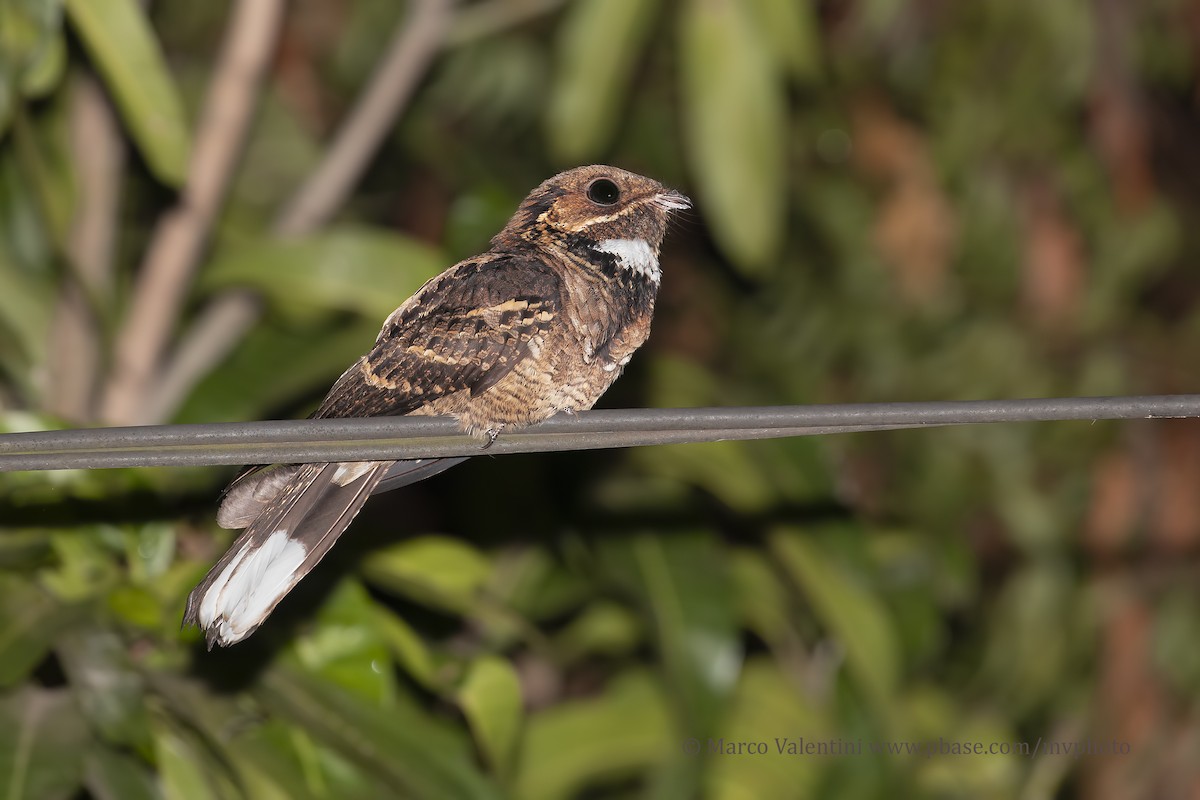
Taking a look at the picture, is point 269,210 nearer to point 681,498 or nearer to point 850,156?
point 681,498

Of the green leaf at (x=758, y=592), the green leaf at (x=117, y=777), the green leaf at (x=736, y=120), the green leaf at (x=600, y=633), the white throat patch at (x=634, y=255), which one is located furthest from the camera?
the green leaf at (x=758, y=592)

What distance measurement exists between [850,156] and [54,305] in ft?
12.6

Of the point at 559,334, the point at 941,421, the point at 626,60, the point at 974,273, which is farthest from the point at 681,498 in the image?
the point at 974,273

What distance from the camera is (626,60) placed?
3.91 meters

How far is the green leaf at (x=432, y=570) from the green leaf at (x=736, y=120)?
117 cm

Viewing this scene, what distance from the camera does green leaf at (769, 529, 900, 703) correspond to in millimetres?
3707

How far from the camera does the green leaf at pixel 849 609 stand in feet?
12.2

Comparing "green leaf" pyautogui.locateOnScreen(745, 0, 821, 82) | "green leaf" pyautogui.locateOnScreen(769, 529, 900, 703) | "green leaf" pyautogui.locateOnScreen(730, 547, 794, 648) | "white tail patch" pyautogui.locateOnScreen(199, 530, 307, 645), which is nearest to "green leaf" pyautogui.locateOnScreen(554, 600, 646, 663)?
"green leaf" pyautogui.locateOnScreen(730, 547, 794, 648)

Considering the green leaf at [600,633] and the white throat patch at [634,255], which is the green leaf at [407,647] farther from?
the white throat patch at [634,255]

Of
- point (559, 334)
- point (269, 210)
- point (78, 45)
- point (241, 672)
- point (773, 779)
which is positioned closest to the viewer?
point (559, 334)

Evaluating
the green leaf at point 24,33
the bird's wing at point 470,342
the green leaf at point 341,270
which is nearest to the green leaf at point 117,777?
the bird's wing at point 470,342

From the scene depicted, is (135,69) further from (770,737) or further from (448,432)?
(770,737)

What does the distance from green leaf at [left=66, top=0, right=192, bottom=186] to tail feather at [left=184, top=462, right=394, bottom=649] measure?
1.05 m

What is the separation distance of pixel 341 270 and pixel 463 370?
1.18 m
